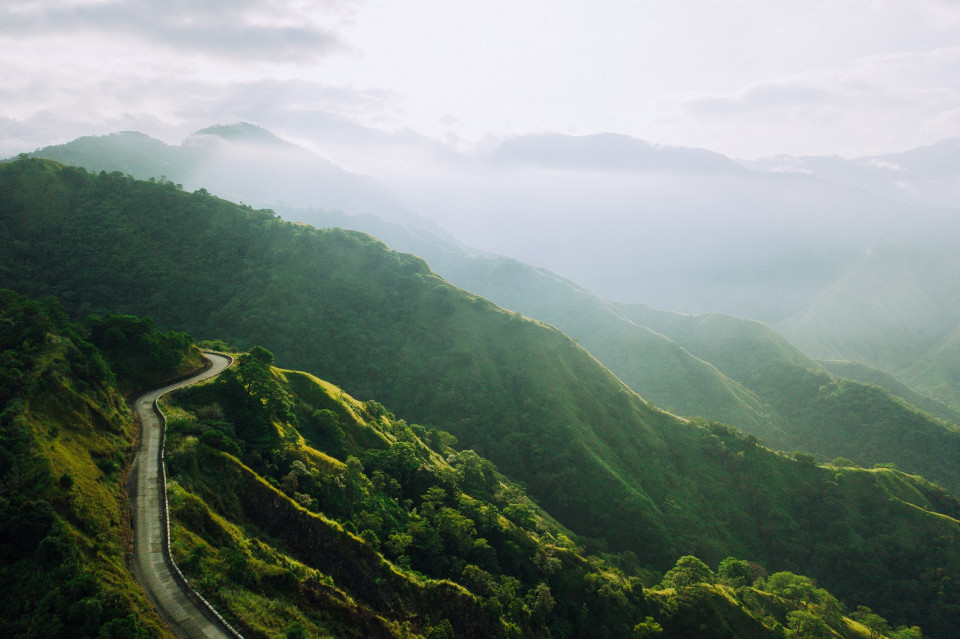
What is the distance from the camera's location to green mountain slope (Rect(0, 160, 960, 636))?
9256cm

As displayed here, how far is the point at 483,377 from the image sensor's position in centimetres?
12850

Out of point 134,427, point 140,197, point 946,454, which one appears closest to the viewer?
point 134,427

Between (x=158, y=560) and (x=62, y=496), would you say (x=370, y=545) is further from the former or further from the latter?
(x=62, y=496)

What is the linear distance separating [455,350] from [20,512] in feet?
373

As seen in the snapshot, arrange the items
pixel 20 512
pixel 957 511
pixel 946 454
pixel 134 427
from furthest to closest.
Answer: pixel 946 454 < pixel 957 511 < pixel 134 427 < pixel 20 512

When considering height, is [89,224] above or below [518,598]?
above

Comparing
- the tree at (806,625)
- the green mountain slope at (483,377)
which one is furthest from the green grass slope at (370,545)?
the green mountain slope at (483,377)

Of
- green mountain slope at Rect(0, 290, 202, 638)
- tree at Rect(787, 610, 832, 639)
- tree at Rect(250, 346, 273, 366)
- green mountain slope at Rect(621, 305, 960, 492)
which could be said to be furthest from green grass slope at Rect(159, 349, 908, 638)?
green mountain slope at Rect(621, 305, 960, 492)

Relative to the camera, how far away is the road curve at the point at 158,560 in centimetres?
2352

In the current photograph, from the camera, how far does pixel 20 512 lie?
2267 cm

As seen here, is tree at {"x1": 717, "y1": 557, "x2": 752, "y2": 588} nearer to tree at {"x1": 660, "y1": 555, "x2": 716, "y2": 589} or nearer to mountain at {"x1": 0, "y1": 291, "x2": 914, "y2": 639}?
mountain at {"x1": 0, "y1": 291, "x2": 914, "y2": 639}

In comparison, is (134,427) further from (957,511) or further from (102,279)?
(957,511)

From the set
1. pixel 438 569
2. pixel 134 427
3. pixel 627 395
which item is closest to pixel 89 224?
pixel 134 427

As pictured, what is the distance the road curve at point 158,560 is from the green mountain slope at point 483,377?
7638 cm
